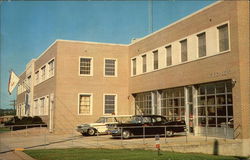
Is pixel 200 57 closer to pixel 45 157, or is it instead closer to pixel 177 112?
pixel 177 112

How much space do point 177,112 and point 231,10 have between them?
30.7 feet

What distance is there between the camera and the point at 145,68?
31.8 metres

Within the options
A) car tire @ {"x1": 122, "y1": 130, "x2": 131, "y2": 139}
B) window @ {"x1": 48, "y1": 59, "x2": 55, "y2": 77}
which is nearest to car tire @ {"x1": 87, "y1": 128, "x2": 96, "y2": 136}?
car tire @ {"x1": 122, "y1": 130, "x2": 131, "y2": 139}

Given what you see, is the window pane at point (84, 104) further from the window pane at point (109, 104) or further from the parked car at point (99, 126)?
the parked car at point (99, 126)

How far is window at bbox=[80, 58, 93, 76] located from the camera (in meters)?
33.5

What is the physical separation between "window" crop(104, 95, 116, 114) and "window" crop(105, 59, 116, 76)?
2.37 m

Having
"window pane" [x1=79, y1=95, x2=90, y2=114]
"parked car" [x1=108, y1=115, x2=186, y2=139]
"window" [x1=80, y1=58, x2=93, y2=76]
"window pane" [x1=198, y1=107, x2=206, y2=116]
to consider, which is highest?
"window" [x1=80, y1=58, x2=93, y2=76]

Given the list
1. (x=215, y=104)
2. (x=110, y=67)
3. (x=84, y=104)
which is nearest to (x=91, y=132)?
(x=84, y=104)

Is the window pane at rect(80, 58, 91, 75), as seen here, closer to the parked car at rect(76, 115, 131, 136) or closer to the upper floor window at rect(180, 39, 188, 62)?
the parked car at rect(76, 115, 131, 136)

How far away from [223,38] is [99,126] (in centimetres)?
1163

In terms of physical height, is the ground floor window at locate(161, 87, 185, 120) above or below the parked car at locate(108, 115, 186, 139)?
above

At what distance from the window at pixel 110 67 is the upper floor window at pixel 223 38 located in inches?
578

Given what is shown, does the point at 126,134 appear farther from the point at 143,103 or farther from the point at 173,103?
the point at 143,103

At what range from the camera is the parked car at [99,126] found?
26.4 meters
